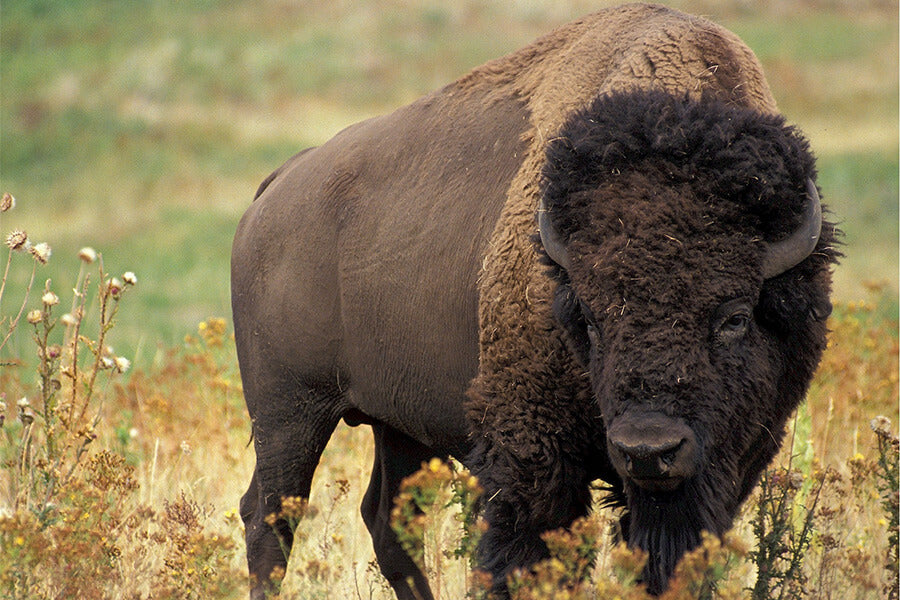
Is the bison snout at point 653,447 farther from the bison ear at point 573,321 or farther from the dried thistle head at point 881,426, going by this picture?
the dried thistle head at point 881,426

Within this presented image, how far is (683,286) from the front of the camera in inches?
134

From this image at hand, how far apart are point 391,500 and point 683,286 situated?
255cm

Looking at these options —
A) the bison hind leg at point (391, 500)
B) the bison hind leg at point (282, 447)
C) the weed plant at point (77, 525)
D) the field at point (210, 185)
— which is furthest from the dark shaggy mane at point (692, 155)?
the bison hind leg at point (391, 500)

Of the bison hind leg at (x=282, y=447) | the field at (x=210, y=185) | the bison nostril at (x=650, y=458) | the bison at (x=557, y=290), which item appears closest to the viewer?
the bison nostril at (x=650, y=458)

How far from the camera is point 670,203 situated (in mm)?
3527

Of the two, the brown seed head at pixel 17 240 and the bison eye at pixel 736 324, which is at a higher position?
the bison eye at pixel 736 324

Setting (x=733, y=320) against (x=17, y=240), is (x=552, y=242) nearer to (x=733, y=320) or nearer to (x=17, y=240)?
(x=733, y=320)

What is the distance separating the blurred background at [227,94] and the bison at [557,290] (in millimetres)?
17195

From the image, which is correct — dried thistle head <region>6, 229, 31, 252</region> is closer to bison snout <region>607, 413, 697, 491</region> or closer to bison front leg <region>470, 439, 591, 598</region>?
bison front leg <region>470, 439, 591, 598</region>

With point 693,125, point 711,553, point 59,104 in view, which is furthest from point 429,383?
point 59,104

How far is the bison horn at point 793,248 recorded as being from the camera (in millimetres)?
3535

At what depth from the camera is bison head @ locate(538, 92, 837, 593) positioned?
11.1ft

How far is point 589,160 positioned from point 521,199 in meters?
0.58

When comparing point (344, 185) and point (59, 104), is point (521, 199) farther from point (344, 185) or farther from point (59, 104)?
point (59, 104)
